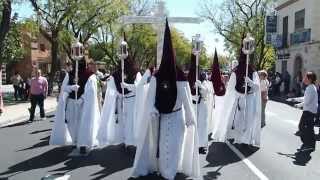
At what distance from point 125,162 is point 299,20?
1474 inches

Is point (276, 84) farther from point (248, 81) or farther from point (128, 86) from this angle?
point (128, 86)

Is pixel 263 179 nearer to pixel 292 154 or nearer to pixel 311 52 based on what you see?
Result: pixel 292 154

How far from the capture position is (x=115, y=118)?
12008 millimetres

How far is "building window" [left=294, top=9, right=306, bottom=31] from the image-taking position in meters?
44.2

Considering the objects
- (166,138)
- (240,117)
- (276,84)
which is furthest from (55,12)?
(166,138)

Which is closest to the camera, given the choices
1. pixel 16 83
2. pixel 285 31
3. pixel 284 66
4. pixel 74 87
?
pixel 74 87

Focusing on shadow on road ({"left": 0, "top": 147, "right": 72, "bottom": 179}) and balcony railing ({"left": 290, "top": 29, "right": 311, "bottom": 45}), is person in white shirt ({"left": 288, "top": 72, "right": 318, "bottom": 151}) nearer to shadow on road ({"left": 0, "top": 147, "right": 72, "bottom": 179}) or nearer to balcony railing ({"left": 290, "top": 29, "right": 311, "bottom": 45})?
shadow on road ({"left": 0, "top": 147, "right": 72, "bottom": 179})

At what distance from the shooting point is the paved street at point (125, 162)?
30.9ft

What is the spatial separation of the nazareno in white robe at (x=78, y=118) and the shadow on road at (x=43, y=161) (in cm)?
28

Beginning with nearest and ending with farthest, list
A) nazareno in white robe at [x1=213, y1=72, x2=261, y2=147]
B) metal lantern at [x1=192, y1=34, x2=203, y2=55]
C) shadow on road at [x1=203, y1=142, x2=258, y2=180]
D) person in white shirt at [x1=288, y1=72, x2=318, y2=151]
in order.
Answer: shadow on road at [x1=203, y1=142, x2=258, y2=180], metal lantern at [x1=192, y1=34, x2=203, y2=55], nazareno in white robe at [x1=213, y1=72, x2=261, y2=147], person in white shirt at [x1=288, y1=72, x2=318, y2=151]

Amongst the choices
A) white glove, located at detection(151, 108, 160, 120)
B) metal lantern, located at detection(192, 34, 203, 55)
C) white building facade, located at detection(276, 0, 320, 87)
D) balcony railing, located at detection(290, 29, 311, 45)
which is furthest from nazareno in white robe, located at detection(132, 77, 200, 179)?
balcony railing, located at detection(290, 29, 311, 45)

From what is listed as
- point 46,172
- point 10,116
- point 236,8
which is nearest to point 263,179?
point 46,172

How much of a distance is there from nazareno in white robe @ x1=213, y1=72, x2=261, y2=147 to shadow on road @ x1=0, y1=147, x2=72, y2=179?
3.61 meters

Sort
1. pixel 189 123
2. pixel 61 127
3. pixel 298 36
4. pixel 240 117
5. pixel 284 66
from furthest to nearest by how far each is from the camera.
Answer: pixel 284 66, pixel 298 36, pixel 240 117, pixel 61 127, pixel 189 123
